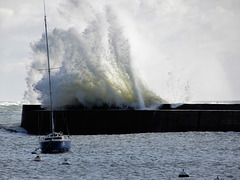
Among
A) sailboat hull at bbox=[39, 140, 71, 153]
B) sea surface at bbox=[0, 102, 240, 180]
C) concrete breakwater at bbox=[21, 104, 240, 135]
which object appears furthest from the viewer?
concrete breakwater at bbox=[21, 104, 240, 135]

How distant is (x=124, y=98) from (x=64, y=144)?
16.2m

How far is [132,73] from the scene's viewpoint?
40.8m

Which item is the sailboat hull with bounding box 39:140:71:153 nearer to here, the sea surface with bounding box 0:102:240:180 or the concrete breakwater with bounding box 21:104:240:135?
the sea surface with bounding box 0:102:240:180

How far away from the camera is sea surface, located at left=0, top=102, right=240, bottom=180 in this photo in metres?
16.2

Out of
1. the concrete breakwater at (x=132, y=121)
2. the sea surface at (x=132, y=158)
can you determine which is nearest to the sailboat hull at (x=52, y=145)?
the sea surface at (x=132, y=158)

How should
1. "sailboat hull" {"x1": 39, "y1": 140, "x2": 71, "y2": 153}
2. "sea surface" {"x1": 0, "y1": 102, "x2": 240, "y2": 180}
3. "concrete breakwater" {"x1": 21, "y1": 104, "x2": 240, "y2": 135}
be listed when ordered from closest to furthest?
1. "sea surface" {"x1": 0, "y1": 102, "x2": 240, "y2": 180}
2. "sailboat hull" {"x1": 39, "y1": 140, "x2": 71, "y2": 153}
3. "concrete breakwater" {"x1": 21, "y1": 104, "x2": 240, "y2": 135}

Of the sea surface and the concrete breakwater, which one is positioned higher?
the concrete breakwater

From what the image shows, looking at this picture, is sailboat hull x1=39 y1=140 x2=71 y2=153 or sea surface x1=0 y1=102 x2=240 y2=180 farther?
sailboat hull x1=39 y1=140 x2=71 y2=153

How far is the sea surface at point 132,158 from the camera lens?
1623 centimetres

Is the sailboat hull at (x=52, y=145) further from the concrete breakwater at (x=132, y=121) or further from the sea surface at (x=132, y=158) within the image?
the concrete breakwater at (x=132, y=121)

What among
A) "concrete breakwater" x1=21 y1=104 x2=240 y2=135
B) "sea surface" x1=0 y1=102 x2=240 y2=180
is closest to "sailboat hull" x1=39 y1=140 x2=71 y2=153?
"sea surface" x1=0 y1=102 x2=240 y2=180

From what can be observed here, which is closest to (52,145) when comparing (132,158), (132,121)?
(132,158)

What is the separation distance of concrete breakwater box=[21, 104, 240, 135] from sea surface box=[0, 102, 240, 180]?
21.9 inches

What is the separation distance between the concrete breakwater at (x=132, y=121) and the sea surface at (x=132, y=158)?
1.83 feet
